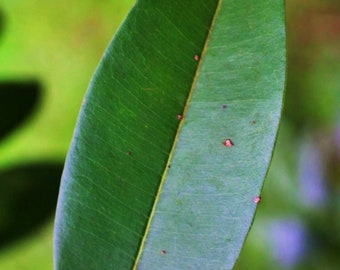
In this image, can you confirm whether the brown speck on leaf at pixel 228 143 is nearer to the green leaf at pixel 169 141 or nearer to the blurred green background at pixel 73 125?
the green leaf at pixel 169 141

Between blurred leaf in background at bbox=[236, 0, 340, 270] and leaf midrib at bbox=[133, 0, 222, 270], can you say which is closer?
leaf midrib at bbox=[133, 0, 222, 270]

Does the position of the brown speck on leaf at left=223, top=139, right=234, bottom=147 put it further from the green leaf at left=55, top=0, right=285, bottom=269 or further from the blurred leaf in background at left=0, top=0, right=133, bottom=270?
the blurred leaf in background at left=0, top=0, right=133, bottom=270

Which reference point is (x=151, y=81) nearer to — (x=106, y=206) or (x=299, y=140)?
(x=106, y=206)

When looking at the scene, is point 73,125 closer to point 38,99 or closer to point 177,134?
point 38,99

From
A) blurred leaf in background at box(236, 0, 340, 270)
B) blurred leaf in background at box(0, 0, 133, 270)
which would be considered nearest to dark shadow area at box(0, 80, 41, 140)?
blurred leaf in background at box(0, 0, 133, 270)

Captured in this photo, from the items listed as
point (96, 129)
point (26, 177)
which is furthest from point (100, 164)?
point (26, 177)

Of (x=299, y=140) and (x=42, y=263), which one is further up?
(x=299, y=140)

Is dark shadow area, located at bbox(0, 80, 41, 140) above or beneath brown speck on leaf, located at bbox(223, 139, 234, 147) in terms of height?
above
